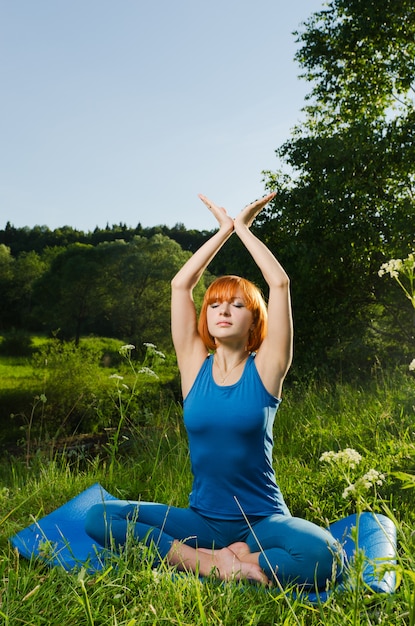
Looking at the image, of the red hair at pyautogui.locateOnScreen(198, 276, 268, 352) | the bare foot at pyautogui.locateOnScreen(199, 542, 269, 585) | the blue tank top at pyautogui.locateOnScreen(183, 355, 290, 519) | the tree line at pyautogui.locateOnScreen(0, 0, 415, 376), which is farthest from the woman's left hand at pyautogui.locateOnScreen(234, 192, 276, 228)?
the tree line at pyautogui.locateOnScreen(0, 0, 415, 376)

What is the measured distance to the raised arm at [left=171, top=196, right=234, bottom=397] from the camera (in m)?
3.06

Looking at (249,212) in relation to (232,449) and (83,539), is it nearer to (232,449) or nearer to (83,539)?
(232,449)

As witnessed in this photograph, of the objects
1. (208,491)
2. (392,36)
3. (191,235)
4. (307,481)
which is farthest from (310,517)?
(191,235)

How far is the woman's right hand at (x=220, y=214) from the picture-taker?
3.09 metres

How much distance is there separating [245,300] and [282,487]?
1316mm

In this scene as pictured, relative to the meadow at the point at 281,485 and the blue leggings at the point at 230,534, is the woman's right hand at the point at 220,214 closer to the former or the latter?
the meadow at the point at 281,485

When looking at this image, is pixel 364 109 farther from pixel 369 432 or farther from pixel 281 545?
pixel 281 545

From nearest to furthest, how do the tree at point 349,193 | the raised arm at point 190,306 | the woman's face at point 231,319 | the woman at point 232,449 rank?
the woman at point 232,449 < the woman's face at point 231,319 < the raised arm at point 190,306 < the tree at point 349,193

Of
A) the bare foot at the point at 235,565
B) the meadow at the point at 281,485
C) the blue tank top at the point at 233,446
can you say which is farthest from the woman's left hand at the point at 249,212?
the bare foot at the point at 235,565

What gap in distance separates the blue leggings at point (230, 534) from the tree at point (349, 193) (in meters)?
6.97

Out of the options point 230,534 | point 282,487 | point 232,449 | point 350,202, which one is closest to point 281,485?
point 282,487

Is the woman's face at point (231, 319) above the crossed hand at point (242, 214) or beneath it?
beneath

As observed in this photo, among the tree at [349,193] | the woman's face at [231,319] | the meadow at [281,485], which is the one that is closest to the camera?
the meadow at [281,485]

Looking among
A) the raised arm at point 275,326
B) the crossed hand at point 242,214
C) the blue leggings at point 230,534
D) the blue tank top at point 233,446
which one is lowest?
the blue leggings at point 230,534
